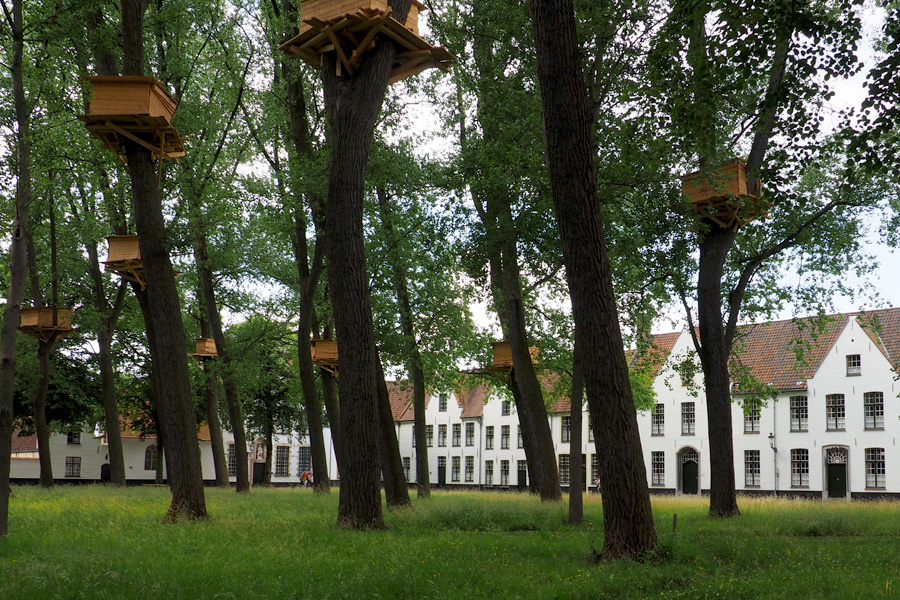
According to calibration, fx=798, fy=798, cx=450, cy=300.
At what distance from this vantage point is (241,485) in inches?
979

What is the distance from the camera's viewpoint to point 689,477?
45688 millimetres

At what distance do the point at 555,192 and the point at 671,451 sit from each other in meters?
40.3

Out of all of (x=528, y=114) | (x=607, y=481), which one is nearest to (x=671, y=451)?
(x=528, y=114)

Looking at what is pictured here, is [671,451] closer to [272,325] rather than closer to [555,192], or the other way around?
[272,325]

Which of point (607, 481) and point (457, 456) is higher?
point (607, 481)

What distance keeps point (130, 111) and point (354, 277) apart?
4.81m

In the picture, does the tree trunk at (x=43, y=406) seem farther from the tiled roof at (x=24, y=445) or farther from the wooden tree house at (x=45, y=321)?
the tiled roof at (x=24, y=445)

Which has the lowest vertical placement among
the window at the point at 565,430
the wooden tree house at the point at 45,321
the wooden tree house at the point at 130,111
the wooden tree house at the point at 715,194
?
the window at the point at 565,430

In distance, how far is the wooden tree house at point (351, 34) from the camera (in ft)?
38.0

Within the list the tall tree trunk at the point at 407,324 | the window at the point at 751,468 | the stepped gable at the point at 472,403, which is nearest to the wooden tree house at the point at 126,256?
the tall tree trunk at the point at 407,324

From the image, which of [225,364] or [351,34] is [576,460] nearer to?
[351,34]

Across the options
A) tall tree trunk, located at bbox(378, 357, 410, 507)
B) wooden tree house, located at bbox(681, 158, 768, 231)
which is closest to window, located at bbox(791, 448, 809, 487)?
wooden tree house, located at bbox(681, 158, 768, 231)

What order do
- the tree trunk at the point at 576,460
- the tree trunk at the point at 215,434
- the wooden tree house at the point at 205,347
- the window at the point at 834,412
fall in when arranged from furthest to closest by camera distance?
1. the window at the point at 834,412
2. the tree trunk at the point at 215,434
3. the wooden tree house at the point at 205,347
4. the tree trunk at the point at 576,460

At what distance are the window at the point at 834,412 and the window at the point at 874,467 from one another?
1.82m
